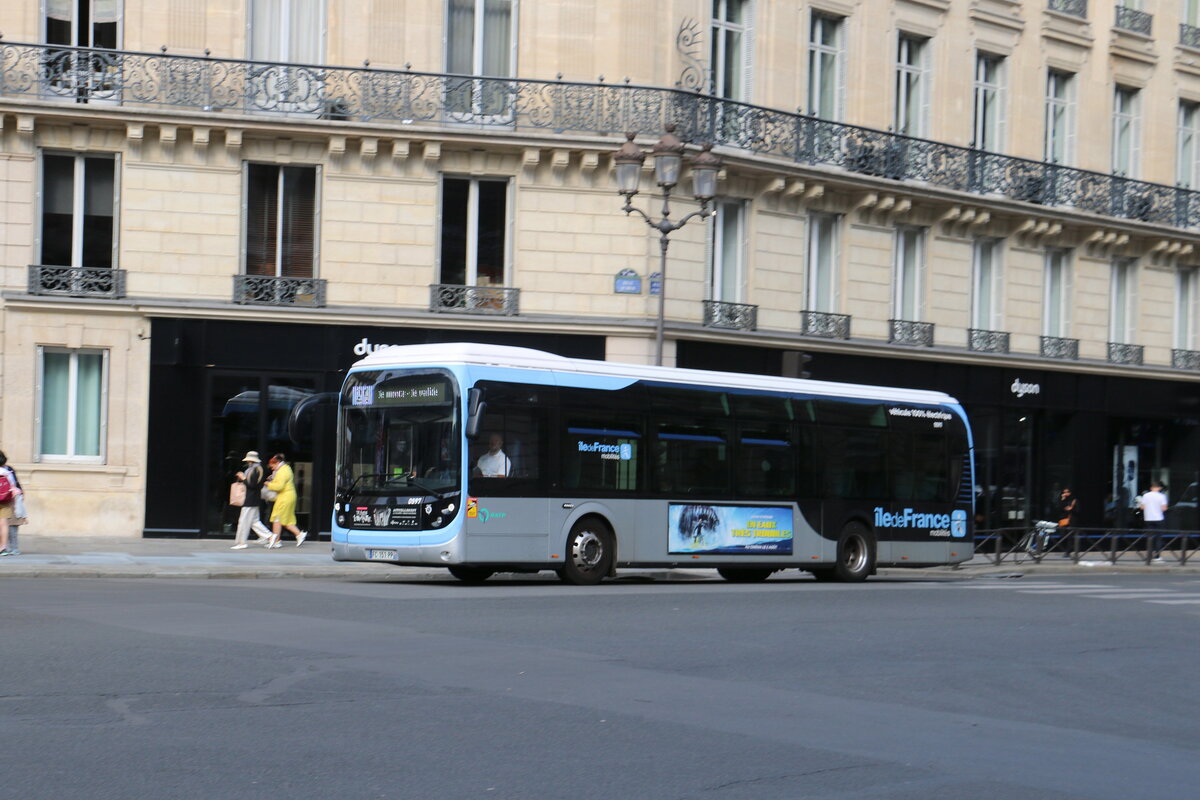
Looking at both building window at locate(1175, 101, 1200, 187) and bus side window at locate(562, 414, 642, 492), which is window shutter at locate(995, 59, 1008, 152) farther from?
bus side window at locate(562, 414, 642, 492)

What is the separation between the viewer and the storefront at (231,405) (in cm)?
2602

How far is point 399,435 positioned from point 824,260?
13742 mm

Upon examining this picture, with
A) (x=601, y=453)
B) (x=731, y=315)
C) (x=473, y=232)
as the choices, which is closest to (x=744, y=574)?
(x=601, y=453)

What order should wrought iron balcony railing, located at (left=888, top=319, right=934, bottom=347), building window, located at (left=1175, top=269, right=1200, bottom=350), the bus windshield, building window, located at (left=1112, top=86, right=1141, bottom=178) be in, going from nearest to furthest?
the bus windshield → wrought iron balcony railing, located at (left=888, top=319, right=934, bottom=347) → building window, located at (left=1112, top=86, right=1141, bottom=178) → building window, located at (left=1175, top=269, right=1200, bottom=350)

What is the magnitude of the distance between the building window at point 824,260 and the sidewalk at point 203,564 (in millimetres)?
5360

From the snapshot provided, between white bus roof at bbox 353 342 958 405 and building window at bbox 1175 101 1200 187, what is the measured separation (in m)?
17.2

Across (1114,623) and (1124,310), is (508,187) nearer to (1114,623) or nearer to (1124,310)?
(1114,623)

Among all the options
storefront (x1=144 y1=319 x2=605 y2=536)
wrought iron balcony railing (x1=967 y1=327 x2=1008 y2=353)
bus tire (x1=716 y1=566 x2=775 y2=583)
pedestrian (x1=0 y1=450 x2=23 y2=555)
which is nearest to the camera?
pedestrian (x1=0 y1=450 x2=23 y2=555)

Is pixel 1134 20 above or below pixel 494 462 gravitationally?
above

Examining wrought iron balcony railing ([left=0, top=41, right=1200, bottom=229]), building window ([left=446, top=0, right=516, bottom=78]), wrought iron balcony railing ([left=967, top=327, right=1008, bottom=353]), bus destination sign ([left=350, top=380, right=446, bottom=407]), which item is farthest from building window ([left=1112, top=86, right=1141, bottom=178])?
bus destination sign ([left=350, top=380, right=446, bottom=407])

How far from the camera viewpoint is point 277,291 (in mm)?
26391

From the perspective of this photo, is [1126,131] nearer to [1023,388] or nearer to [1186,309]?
[1186,309]

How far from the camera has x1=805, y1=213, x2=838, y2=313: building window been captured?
30594mm

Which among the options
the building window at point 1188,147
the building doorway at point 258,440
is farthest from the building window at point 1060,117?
the building doorway at point 258,440
